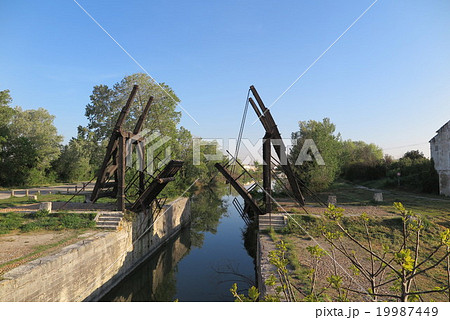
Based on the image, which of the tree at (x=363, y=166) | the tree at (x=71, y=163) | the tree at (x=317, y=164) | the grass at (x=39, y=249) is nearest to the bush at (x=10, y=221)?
the grass at (x=39, y=249)

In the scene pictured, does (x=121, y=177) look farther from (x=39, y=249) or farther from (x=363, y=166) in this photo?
(x=363, y=166)

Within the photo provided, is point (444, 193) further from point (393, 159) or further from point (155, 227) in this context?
point (155, 227)

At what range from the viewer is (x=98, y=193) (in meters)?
14.5

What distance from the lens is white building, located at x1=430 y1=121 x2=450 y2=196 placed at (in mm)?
20969

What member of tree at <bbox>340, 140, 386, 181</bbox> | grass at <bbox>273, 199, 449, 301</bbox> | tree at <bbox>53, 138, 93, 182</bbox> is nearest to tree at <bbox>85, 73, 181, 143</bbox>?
tree at <bbox>53, 138, 93, 182</bbox>

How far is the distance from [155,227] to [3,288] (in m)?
9.57

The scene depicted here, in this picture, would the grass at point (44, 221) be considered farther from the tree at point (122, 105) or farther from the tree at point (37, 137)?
the tree at point (37, 137)

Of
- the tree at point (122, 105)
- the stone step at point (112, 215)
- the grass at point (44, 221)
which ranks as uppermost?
the tree at point (122, 105)

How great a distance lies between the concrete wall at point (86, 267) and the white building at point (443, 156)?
23763 millimetres

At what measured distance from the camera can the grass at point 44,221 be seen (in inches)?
448

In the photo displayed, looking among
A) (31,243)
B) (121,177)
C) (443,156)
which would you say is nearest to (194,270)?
(121,177)

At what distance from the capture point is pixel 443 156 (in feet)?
70.7

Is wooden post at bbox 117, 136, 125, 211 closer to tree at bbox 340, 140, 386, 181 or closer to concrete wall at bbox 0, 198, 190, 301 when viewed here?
concrete wall at bbox 0, 198, 190, 301

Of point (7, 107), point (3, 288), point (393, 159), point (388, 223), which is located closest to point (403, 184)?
point (393, 159)
